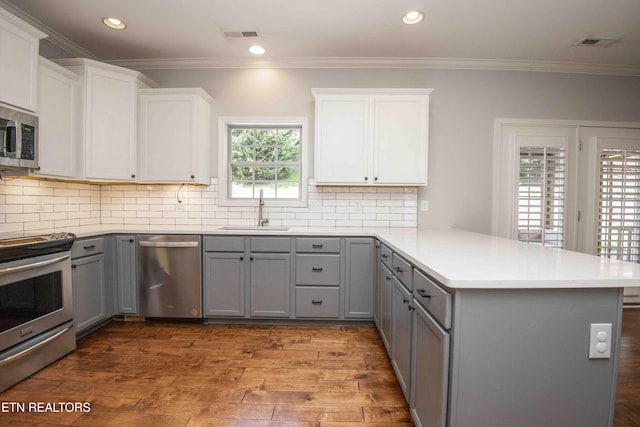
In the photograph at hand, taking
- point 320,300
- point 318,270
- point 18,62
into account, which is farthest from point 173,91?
point 320,300

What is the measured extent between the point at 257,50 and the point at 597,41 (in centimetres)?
323

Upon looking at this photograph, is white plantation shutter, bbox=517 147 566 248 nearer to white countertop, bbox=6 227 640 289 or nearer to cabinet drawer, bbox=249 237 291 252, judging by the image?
white countertop, bbox=6 227 640 289

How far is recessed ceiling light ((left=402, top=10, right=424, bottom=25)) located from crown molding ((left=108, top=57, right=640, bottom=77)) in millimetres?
665

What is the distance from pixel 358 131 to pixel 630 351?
290 centimetres

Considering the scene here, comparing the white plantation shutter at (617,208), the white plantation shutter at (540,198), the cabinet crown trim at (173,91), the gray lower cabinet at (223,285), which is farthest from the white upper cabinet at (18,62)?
the white plantation shutter at (617,208)

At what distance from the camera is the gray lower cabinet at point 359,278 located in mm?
2756

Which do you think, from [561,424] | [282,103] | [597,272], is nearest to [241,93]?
[282,103]

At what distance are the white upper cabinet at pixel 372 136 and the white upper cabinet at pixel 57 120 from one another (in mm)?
2158


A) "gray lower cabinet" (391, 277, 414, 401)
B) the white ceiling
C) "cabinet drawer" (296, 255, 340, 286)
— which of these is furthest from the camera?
"cabinet drawer" (296, 255, 340, 286)

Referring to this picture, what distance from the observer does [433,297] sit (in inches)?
49.6

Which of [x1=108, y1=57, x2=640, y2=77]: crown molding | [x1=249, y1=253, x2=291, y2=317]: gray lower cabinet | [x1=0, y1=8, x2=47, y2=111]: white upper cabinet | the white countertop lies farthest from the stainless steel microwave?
the white countertop

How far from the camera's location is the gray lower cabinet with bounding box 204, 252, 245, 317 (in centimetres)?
279

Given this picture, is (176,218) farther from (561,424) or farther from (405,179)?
(561,424)

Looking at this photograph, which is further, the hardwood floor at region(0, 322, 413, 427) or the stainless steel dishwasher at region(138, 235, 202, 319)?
the stainless steel dishwasher at region(138, 235, 202, 319)
